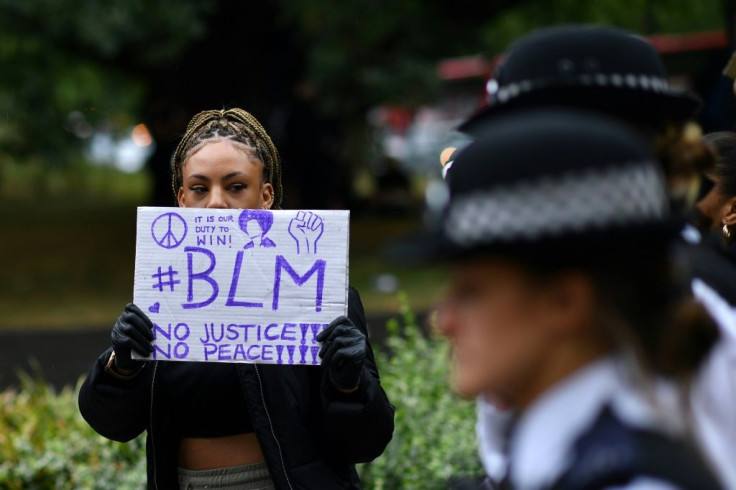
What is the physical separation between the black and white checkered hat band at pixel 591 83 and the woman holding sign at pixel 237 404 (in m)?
0.95

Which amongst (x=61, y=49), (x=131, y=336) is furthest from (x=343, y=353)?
(x=61, y=49)

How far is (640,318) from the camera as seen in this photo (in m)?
1.45

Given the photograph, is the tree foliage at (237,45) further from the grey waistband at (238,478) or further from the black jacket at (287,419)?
the grey waistband at (238,478)

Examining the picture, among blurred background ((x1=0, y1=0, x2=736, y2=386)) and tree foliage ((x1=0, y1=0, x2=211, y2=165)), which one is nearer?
tree foliage ((x1=0, y1=0, x2=211, y2=165))

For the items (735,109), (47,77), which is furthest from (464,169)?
(47,77)

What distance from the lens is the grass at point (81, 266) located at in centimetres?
1316

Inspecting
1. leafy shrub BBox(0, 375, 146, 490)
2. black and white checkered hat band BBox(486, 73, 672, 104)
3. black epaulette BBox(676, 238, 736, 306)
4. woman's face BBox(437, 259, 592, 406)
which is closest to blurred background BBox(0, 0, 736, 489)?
leafy shrub BBox(0, 375, 146, 490)

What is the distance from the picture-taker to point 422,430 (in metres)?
5.25

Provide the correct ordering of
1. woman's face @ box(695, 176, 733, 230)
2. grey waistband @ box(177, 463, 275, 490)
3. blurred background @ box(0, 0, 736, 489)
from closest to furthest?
grey waistband @ box(177, 463, 275, 490) → woman's face @ box(695, 176, 733, 230) → blurred background @ box(0, 0, 736, 489)

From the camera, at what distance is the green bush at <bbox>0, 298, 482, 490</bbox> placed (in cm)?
492

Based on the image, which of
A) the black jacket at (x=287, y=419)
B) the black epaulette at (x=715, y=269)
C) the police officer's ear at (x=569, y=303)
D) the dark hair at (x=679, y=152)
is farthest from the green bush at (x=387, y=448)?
the police officer's ear at (x=569, y=303)

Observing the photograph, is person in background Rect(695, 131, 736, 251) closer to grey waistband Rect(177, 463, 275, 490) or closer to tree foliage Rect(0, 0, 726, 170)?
grey waistband Rect(177, 463, 275, 490)

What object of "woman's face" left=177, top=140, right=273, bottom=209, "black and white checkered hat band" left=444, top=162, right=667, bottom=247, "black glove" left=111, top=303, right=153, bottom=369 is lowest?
"black and white checkered hat band" left=444, top=162, right=667, bottom=247

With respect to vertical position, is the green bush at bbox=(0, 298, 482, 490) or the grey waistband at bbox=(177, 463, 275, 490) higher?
the green bush at bbox=(0, 298, 482, 490)
